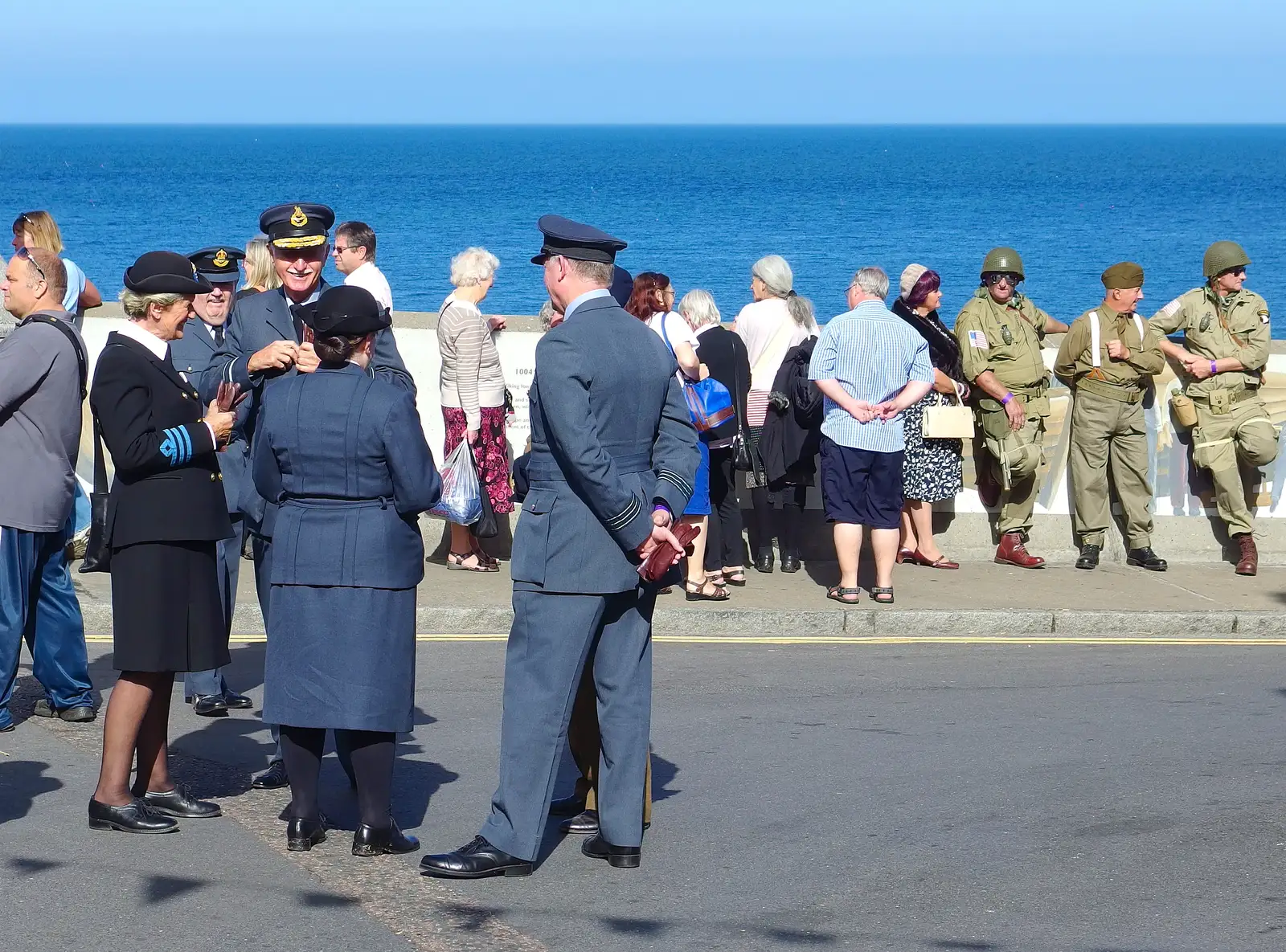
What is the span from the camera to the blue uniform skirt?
519 centimetres

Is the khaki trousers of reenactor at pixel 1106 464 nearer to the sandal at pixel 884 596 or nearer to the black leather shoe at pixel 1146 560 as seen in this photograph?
the black leather shoe at pixel 1146 560

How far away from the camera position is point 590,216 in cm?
9238

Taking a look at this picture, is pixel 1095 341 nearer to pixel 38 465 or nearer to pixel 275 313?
pixel 275 313

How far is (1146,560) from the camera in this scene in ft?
35.4

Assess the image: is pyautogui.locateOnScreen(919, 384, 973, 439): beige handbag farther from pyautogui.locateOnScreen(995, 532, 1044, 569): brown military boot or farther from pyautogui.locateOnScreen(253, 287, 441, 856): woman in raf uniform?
pyautogui.locateOnScreen(253, 287, 441, 856): woman in raf uniform

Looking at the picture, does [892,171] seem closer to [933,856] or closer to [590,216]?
[590,216]

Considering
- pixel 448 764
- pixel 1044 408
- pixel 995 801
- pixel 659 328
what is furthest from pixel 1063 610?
pixel 448 764

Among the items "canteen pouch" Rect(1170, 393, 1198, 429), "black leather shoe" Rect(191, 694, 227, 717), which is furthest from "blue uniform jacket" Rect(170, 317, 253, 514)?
"canteen pouch" Rect(1170, 393, 1198, 429)

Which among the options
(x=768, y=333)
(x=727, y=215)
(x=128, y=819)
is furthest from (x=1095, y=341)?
(x=727, y=215)

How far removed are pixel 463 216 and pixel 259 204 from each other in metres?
19.3

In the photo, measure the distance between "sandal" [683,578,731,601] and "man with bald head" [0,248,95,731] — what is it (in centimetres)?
371

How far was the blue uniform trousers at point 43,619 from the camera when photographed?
678cm

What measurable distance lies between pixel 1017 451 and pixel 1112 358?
81cm

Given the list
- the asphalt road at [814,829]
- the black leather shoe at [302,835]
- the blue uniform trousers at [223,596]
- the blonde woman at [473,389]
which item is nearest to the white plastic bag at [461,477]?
the asphalt road at [814,829]
